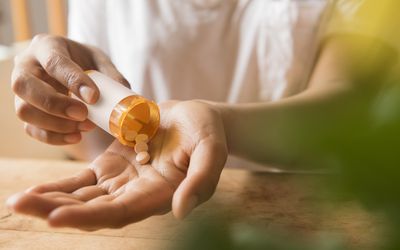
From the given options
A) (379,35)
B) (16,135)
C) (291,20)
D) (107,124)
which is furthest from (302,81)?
(16,135)

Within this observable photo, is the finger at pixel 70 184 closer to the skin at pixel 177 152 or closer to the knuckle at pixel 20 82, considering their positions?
the skin at pixel 177 152

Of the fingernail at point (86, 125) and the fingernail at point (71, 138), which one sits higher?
the fingernail at point (86, 125)

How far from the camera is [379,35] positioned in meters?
0.12

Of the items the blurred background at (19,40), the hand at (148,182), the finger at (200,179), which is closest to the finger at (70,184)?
the hand at (148,182)

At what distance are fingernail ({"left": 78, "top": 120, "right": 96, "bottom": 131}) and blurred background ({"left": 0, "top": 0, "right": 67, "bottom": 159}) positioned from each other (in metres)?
0.73

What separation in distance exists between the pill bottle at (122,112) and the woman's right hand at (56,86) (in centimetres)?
1

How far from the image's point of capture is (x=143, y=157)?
0.50 m

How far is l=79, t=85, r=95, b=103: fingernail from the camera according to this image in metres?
0.51

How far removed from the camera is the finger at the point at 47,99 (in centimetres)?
53

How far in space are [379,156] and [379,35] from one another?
0.04 metres

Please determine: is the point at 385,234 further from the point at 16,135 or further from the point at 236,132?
the point at 16,135

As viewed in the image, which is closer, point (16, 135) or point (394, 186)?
point (394, 186)

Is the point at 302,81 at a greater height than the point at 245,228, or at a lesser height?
lesser

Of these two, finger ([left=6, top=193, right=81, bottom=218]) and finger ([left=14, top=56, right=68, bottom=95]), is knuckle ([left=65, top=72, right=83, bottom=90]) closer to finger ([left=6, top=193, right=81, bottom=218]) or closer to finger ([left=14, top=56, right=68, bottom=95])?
finger ([left=14, top=56, right=68, bottom=95])
